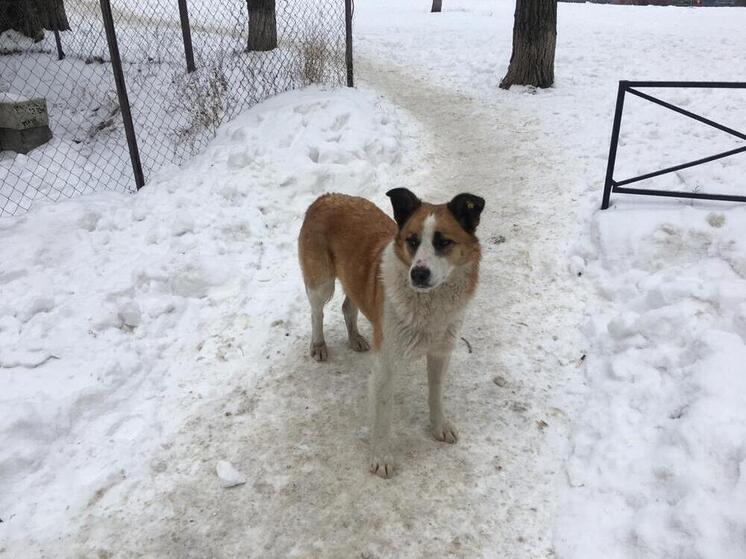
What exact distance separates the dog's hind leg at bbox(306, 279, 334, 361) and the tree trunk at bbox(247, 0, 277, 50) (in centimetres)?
817

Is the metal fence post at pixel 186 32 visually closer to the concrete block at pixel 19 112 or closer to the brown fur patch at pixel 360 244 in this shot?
the concrete block at pixel 19 112

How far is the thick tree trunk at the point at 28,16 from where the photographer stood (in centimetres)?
1109

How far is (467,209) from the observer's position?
2.92 meters

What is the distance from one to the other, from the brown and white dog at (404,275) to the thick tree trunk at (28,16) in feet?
34.5

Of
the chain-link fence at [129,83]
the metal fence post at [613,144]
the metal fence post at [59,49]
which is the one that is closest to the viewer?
the metal fence post at [613,144]

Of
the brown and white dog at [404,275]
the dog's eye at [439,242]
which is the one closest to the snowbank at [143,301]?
the brown and white dog at [404,275]

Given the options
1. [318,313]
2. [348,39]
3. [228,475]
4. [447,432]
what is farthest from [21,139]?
[447,432]

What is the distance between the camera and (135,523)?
2.94 metres

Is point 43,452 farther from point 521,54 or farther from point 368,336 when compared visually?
point 521,54

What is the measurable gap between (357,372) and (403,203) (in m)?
1.62

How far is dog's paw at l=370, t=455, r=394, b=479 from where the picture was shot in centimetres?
321

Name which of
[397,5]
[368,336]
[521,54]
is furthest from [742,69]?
[397,5]

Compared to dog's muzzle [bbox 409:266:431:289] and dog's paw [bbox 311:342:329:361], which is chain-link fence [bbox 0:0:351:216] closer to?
dog's paw [bbox 311:342:329:361]

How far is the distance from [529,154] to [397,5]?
20.3 meters
